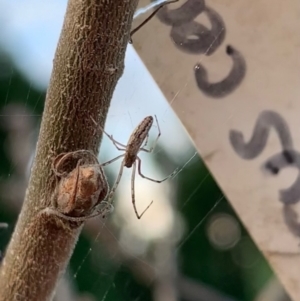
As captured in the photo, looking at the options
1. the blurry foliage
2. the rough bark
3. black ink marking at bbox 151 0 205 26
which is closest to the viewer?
the rough bark

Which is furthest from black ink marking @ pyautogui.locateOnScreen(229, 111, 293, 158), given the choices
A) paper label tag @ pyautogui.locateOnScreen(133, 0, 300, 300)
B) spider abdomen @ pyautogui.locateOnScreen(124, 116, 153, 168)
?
spider abdomen @ pyautogui.locateOnScreen(124, 116, 153, 168)

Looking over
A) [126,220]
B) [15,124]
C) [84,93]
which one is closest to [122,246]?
[126,220]

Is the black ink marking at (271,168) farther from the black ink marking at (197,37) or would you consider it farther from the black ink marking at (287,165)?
the black ink marking at (197,37)

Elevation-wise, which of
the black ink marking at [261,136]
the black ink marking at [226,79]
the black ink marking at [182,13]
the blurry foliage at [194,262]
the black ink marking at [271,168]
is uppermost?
the black ink marking at [182,13]

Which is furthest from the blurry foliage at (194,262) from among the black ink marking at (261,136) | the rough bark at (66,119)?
the rough bark at (66,119)

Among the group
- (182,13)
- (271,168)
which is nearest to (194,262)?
(271,168)

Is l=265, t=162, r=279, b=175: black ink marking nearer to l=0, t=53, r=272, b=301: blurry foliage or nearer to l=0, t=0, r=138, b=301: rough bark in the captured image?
l=0, t=53, r=272, b=301: blurry foliage
